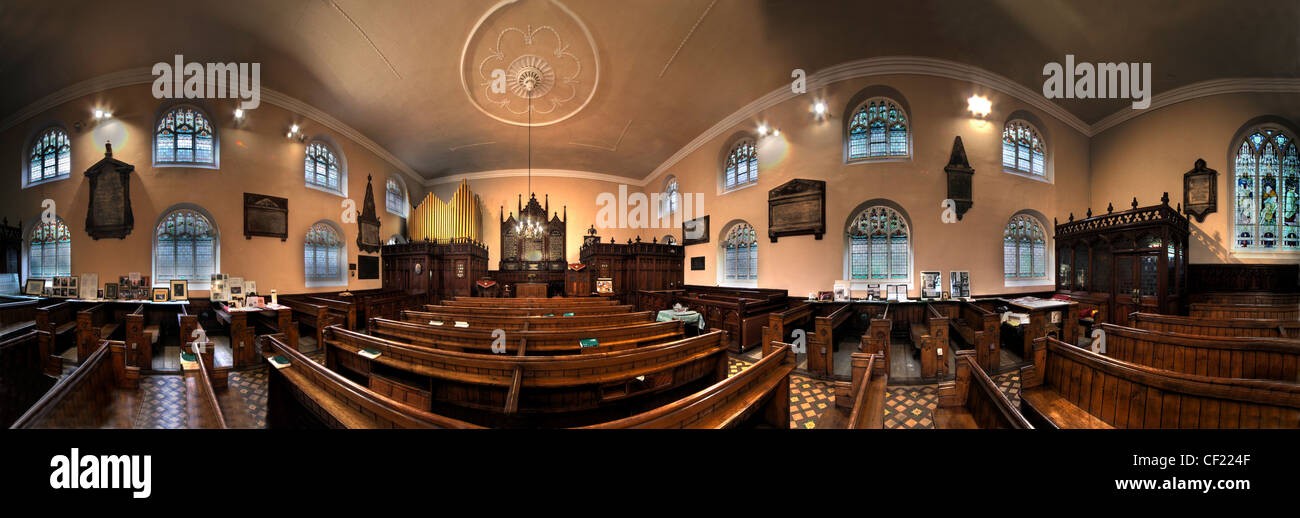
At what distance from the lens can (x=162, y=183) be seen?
5.74 feet

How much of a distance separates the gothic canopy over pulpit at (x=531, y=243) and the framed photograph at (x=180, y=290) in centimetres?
695

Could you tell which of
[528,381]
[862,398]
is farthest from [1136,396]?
[528,381]

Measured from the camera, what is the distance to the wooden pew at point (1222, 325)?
2496 millimetres

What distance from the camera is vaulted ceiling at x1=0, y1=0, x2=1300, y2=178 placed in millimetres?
1595

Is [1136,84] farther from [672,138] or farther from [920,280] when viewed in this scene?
[672,138]

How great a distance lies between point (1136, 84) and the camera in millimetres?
2289

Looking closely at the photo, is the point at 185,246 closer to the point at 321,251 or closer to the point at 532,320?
the point at 321,251

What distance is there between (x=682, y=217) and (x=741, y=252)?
76.9 inches

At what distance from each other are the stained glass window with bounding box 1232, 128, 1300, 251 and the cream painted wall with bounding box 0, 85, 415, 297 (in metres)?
7.63

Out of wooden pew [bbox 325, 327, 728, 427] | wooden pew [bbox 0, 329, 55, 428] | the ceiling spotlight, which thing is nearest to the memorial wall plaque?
wooden pew [bbox 0, 329, 55, 428]

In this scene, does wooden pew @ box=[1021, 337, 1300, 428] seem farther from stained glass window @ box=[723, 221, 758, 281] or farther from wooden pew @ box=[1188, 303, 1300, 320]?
stained glass window @ box=[723, 221, 758, 281]

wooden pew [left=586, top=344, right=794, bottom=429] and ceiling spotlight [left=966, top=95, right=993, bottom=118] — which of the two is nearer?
wooden pew [left=586, top=344, right=794, bottom=429]
